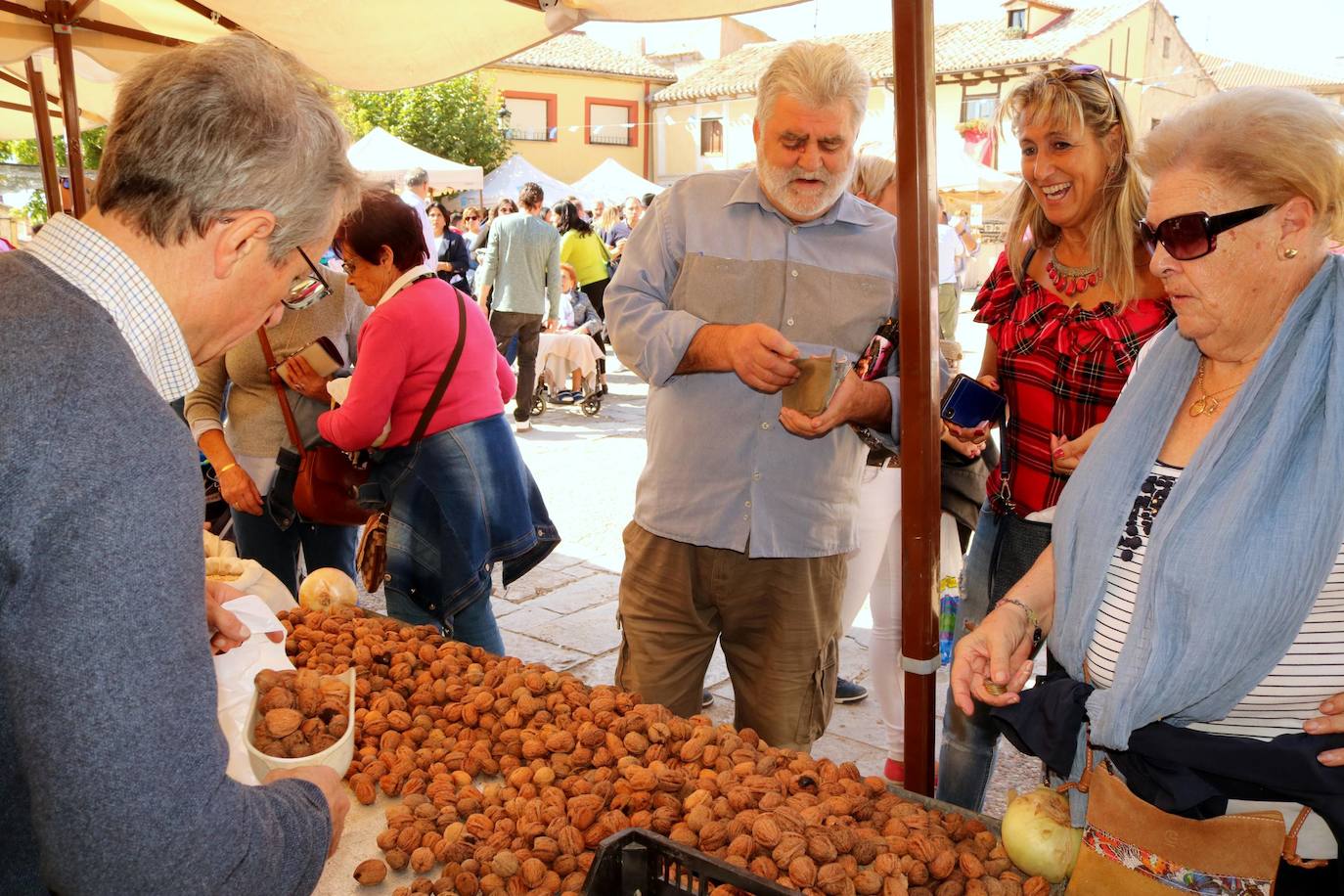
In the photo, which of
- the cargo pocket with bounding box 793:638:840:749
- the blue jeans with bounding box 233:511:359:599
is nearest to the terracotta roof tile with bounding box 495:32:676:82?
the blue jeans with bounding box 233:511:359:599

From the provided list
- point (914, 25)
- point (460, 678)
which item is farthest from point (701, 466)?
point (914, 25)

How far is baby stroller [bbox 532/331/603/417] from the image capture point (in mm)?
9742

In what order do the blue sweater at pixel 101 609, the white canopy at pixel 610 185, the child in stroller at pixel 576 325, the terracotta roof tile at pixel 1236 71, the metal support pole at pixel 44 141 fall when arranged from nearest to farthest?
the blue sweater at pixel 101 609 → the metal support pole at pixel 44 141 → the child in stroller at pixel 576 325 → the white canopy at pixel 610 185 → the terracotta roof tile at pixel 1236 71

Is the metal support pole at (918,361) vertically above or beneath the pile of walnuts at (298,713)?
above

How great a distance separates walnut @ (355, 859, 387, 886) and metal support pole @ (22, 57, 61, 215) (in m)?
4.48

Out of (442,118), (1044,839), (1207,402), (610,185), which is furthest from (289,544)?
(442,118)

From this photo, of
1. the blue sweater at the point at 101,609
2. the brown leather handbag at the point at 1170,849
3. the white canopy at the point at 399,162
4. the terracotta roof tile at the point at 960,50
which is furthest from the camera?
the terracotta roof tile at the point at 960,50

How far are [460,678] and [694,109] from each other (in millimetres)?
34555

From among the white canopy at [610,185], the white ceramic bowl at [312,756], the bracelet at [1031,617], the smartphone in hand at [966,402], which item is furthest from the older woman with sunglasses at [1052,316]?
the white canopy at [610,185]

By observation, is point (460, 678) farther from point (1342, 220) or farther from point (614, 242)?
point (614, 242)

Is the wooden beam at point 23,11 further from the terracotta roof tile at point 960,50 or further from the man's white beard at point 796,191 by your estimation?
the terracotta roof tile at point 960,50

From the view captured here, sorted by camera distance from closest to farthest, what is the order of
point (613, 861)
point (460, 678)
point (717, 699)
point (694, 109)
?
point (613, 861) → point (460, 678) → point (717, 699) → point (694, 109)

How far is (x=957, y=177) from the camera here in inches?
518

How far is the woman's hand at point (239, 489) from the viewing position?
332 centimetres
